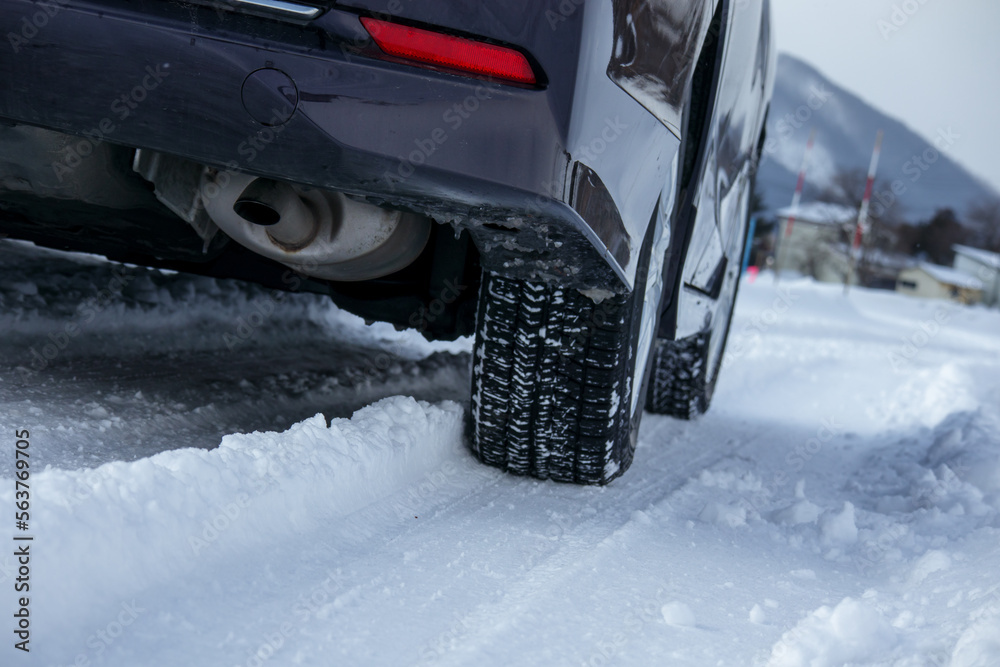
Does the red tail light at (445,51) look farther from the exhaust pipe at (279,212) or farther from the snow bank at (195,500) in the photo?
the snow bank at (195,500)

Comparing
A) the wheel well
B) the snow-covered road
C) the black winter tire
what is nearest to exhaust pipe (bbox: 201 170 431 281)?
the black winter tire

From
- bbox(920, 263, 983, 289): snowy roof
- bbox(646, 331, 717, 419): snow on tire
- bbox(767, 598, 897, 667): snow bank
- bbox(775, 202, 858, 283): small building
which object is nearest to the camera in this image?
bbox(767, 598, 897, 667): snow bank

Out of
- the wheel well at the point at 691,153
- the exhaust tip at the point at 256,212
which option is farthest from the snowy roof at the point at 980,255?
the exhaust tip at the point at 256,212

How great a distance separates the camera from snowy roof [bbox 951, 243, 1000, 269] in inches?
2071

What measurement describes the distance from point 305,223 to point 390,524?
2.20 feet

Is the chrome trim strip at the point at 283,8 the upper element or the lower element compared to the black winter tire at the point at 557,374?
upper

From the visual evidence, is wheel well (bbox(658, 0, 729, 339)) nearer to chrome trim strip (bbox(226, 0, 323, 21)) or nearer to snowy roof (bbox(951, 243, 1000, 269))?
chrome trim strip (bbox(226, 0, 323, 21))

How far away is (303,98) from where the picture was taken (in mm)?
1353

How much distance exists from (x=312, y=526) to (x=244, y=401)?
0.84 meters

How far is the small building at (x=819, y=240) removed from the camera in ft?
161

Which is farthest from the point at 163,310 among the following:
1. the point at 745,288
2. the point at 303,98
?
the point at 745,288

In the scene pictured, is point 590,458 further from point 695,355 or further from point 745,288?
point 745,288

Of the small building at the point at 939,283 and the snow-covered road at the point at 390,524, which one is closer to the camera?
the snow-covered road at the point at 390,524

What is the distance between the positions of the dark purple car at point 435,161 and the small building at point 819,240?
47.0 m
